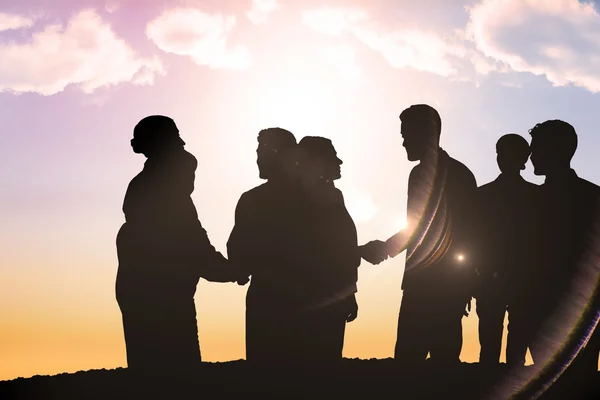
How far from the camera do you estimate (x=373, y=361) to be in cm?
1395

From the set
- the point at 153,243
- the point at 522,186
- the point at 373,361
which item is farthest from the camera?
the point at 373,361

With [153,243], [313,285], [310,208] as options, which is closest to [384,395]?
[313,285]

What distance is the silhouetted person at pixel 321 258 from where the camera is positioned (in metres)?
11.0

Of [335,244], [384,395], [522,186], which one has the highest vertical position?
[522,186]

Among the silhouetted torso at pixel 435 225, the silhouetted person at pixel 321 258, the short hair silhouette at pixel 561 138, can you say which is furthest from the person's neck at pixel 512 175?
the silhouetted person at pixel 321 258

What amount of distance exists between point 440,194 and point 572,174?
1731mm

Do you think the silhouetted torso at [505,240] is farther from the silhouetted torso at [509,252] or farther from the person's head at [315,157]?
the person's head at [315,157]

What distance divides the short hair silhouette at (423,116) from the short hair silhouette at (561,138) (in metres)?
1.37

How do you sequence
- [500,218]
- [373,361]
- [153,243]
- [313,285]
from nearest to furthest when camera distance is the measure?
[153,243] → [313,285] → [500,218] → [373,361]

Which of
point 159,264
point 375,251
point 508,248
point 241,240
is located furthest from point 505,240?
point 159,264

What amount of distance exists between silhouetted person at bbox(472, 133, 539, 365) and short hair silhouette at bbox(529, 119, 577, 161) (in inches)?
23.5

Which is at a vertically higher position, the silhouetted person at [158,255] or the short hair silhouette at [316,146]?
the short hair silhouette at [316,146]

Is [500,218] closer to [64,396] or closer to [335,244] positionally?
[335,244]

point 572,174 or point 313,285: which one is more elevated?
point 572,174
